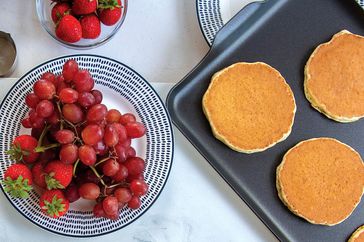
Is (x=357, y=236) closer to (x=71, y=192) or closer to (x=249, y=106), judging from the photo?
(x=249, y=106)

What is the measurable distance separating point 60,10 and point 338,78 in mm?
609

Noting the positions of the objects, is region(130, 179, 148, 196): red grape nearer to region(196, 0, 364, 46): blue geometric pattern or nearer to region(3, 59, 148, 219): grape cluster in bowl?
region(3, 59, 148, 219): grape cluster in bowl

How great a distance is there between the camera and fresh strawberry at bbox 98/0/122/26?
950 millimetres

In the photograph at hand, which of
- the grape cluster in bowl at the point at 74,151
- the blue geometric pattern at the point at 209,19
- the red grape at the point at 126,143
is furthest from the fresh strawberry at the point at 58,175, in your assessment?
the blue geometric pattern at the point at 209,19

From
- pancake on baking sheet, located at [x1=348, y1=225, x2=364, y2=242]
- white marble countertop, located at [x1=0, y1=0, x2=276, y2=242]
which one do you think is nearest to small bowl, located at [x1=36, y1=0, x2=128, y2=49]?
white marble countertop, located at [x1=0, y1=0, x2=276, y2=242]

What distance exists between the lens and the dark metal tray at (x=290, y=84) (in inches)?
39.9

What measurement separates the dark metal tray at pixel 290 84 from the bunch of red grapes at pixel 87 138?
16 centimetres

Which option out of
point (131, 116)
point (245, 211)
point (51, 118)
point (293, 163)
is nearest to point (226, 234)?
point (245, 211)

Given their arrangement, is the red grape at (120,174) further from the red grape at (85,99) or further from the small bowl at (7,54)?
the small bowl at (7,54)

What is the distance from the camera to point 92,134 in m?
0.82

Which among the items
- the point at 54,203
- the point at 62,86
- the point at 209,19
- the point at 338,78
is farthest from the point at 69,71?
the point at 338,78

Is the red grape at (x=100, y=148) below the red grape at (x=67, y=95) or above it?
below

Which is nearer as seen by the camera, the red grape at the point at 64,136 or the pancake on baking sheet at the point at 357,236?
the red grape at the point at 64,136

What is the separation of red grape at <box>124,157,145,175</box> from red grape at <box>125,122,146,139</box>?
0.15 feet
